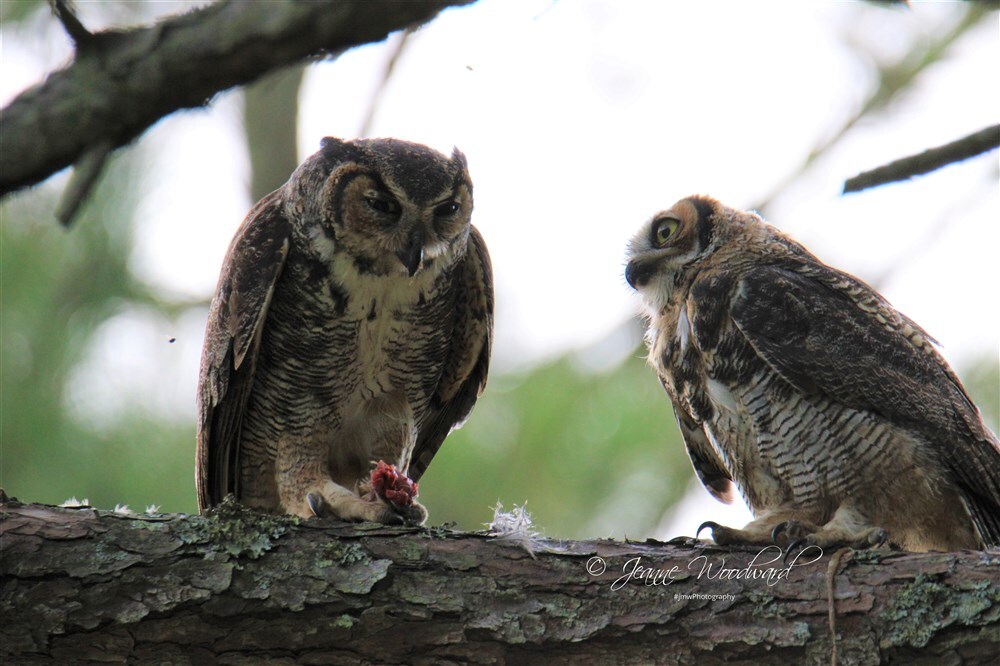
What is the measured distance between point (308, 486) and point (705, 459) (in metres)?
1.50

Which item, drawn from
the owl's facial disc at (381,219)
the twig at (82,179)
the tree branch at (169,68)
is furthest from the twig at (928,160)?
the owl's facial disc at (381,219)

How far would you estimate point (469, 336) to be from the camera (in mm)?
3904

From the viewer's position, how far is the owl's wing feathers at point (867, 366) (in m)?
3.31

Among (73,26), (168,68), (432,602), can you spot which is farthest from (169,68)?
(432,602)

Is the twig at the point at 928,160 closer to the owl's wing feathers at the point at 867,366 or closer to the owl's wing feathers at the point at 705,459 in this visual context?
the owl's wing feathers at the point at 867,366

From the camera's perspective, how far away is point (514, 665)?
2.68 m

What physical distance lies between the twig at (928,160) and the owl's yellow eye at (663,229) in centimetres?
215

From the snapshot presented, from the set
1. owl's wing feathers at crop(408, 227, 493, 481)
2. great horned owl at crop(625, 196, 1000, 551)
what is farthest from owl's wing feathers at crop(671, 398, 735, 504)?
owl's wing feathers at crop(408, 227, 493, 481)

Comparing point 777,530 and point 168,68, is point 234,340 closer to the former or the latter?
point 777,530

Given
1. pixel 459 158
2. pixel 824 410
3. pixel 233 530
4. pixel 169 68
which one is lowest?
pixel 169 68

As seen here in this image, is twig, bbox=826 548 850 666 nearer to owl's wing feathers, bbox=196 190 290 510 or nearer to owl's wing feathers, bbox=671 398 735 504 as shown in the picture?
owl's wing feathers, bbox=671 398 735 504

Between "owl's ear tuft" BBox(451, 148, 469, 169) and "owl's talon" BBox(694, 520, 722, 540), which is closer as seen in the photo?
"owl's talon" BBox(694, 520, 722, 540)

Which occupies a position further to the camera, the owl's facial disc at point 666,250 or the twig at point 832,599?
the owl's facial disc at point 666,250

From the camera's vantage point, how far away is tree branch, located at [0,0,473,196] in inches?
45.1
